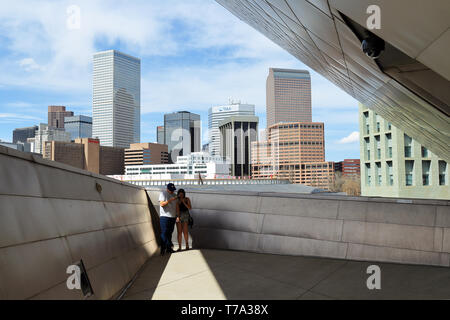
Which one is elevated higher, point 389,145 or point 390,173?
point 389,145

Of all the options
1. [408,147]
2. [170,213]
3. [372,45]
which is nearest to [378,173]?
[408,147]

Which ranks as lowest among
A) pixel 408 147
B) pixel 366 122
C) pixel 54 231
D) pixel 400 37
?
pixel 54 231

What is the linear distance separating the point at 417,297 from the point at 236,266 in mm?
3052

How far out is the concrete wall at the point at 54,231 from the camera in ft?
9.08

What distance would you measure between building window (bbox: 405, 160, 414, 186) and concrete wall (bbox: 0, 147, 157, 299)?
47625 millimetres

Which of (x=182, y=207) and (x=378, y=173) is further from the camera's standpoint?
(x=378, y=173)

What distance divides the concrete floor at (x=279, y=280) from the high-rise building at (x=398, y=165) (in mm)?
42172

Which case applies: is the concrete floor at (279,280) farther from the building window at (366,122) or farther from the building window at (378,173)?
the building window at (366,122)

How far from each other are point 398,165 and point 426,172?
3359 mm

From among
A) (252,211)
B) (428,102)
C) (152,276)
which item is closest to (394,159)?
(428,102)

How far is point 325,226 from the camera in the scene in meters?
7.13

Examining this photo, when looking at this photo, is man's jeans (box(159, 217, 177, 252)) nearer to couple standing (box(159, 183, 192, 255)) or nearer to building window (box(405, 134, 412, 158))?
couple standing (box(159, 183, 192, 255))

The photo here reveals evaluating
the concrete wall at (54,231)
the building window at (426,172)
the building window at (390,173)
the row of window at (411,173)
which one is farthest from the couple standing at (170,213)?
Result: the building window at (390,173)

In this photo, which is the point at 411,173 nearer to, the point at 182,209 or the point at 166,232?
the point at 182,209
